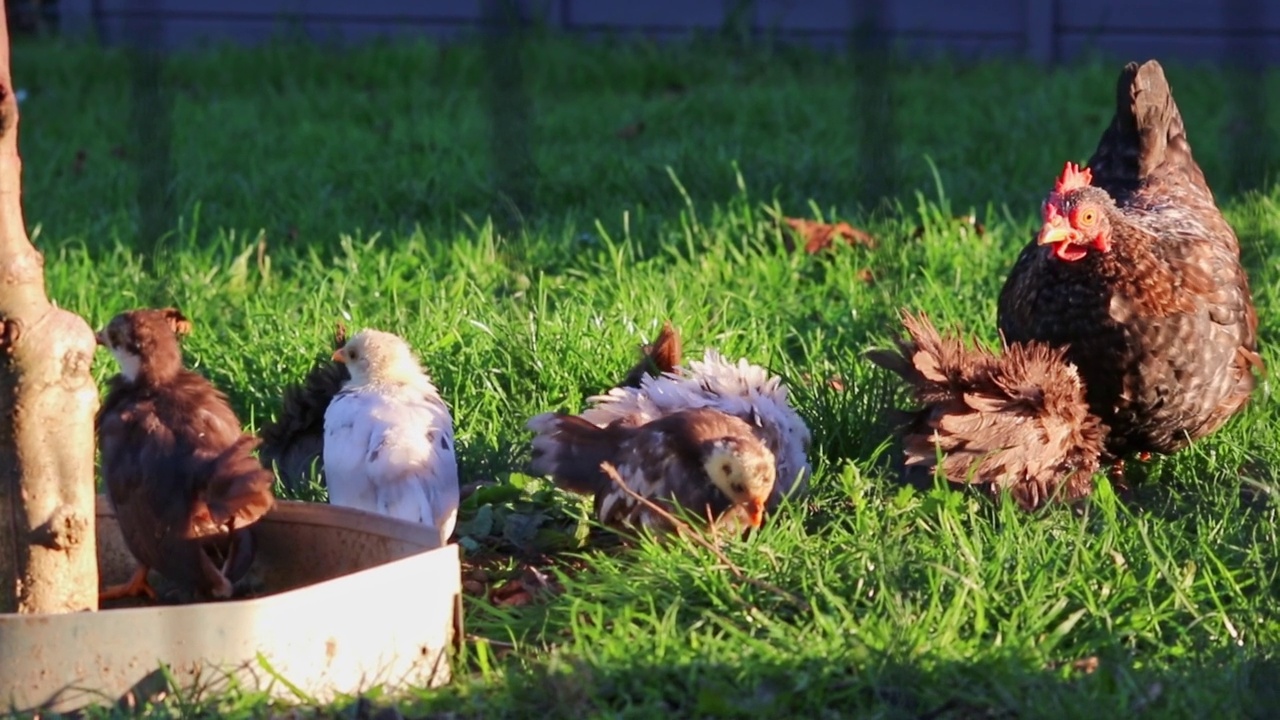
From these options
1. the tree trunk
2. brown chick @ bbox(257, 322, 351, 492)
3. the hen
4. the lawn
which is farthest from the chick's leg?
the hen

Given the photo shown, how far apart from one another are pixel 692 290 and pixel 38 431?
106 inches

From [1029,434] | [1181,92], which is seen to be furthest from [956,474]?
[1181,92]

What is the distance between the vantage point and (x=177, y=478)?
2.91 meters

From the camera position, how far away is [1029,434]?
3406 millimetres

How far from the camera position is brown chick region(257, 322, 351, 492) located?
3.89m

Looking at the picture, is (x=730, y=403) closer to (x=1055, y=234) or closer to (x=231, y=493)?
(x=1055, y=234)

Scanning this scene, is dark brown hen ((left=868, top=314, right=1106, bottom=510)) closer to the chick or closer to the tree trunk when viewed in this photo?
the chick

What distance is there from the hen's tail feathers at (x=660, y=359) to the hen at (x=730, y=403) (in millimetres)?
96

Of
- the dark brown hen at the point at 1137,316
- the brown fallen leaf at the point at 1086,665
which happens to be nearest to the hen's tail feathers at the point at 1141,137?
the dark brown hen at the point at 1137,316

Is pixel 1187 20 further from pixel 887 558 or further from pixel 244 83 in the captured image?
pixel 887 558

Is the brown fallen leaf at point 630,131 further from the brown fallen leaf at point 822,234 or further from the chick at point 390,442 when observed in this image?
the chick at point 390,442

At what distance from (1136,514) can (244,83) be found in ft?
22.6

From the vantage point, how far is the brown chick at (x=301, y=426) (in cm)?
389

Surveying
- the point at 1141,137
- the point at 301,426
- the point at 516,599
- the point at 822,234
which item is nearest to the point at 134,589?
the point at 516,599
